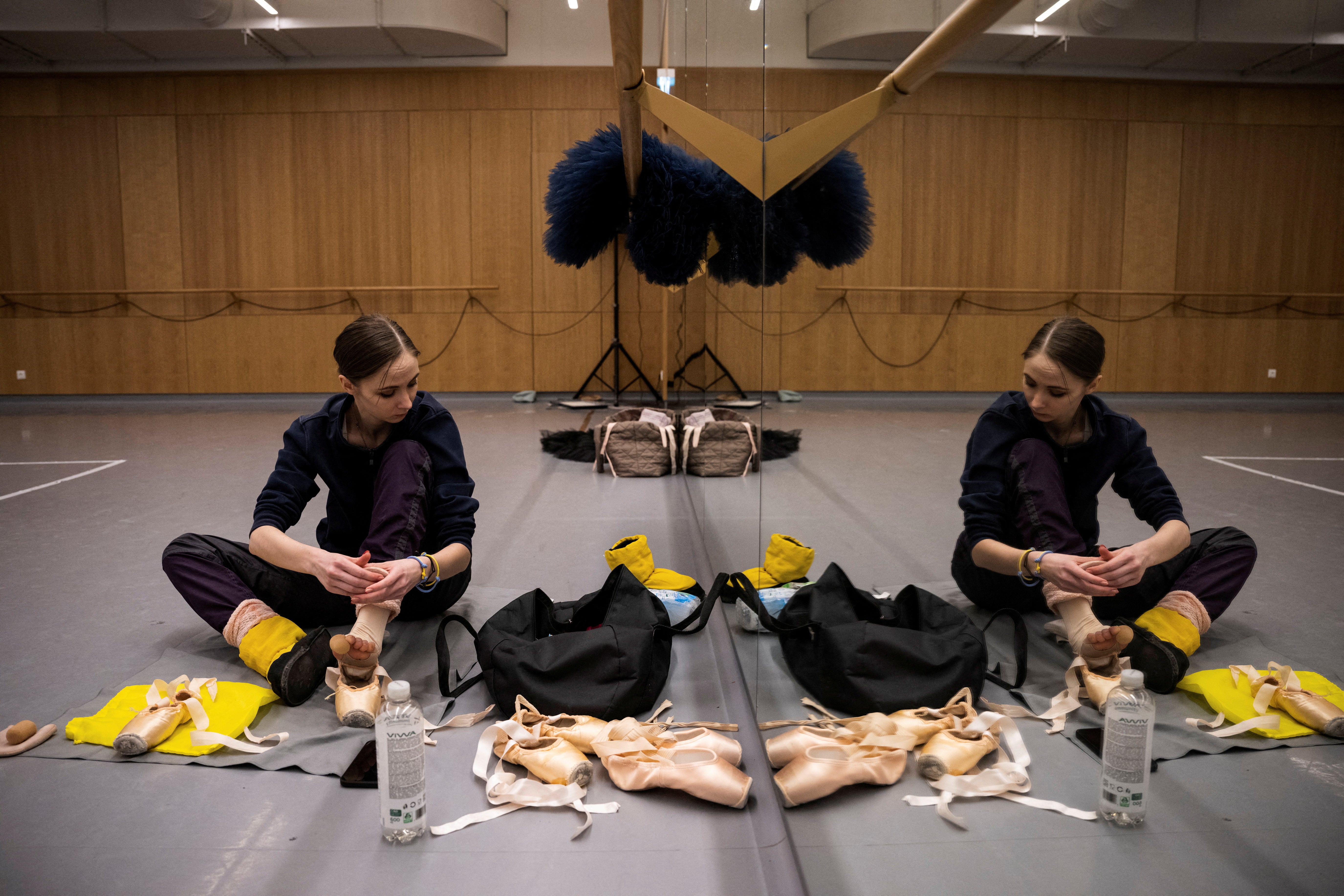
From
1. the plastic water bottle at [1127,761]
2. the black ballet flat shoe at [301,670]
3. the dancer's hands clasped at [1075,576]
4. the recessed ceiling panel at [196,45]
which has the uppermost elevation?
the recessed ceiling panel at [196,45]

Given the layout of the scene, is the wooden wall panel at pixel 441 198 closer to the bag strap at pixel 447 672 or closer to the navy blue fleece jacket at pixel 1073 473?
the bag strap at pixel 447 672

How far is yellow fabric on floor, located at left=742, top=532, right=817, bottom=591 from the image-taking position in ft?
5.50

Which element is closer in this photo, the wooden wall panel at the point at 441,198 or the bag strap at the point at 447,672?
the bag strap at the point at 447,672

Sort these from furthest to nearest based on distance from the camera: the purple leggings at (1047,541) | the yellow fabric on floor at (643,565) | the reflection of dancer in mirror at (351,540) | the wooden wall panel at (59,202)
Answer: the wooden wall panel at (59,202), the yellow fabric on floor at (643,565), the reflection of dancer in mirror at (351,540), the purple leggings at (1047,541)

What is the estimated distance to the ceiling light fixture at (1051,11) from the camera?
1.64 ft

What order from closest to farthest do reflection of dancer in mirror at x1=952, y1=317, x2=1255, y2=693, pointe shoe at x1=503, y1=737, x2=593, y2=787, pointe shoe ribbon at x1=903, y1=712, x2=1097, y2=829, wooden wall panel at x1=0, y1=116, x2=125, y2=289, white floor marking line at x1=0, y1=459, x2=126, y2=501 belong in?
pointe shoe ribbon at x1=903, y1=712, x2=1097, y2=829, reflection of dancer in mirror at x1=952, y1=317, x2=1255, y2=693, pointe shoe at x1=503, y1=737, x2=593, y2=787, white floor marking line at x1=0, y1=459, x2=126, y2=501, wooden wall panel at x1=0, y1=116, x2=125, y2=289

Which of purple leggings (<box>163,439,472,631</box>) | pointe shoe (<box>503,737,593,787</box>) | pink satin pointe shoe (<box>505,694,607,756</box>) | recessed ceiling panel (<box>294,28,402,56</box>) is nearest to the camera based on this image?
pointe shoe (<box>503,737,593,787</box>)

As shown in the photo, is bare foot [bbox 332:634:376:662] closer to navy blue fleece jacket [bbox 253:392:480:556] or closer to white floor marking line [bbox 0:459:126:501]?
navy blue fleece jacket [bbox 253:392:480:556]

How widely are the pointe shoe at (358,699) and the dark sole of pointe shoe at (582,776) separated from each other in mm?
428

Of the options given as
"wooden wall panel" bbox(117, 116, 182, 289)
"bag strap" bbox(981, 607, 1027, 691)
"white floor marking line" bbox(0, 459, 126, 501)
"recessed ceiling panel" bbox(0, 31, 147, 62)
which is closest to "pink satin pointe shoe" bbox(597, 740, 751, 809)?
"bag strap" bbox(981, 607, 1027, 691)

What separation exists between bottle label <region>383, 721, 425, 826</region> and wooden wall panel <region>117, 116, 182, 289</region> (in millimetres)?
7729

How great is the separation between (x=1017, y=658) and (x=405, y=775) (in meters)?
0.89

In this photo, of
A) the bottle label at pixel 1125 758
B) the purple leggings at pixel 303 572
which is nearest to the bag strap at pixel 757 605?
the purple leggings at pixel 303 572

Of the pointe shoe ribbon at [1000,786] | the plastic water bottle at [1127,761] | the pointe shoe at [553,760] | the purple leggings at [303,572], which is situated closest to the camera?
the plastic water bottle at [1127,761]
